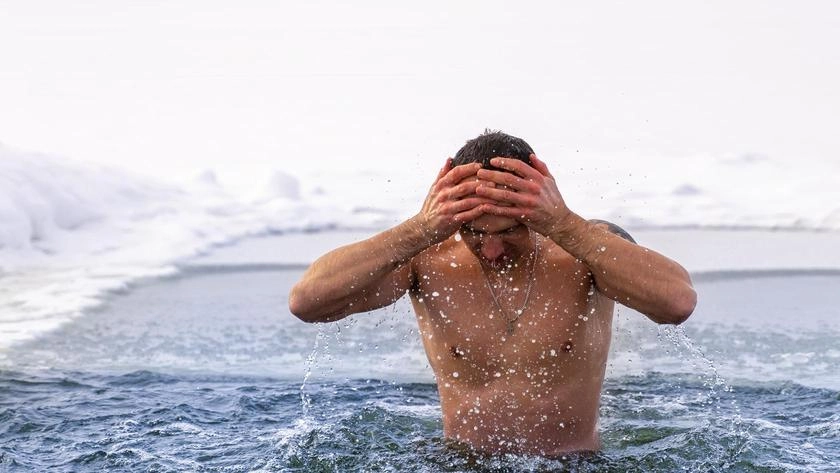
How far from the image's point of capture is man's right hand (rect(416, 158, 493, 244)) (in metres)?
2.97

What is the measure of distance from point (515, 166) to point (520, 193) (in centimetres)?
7

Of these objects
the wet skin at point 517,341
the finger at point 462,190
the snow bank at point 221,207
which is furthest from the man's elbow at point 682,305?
the snow bank at point 221,207

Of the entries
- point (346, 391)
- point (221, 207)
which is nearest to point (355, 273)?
point (346, 391)

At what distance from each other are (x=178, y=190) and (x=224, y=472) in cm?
682

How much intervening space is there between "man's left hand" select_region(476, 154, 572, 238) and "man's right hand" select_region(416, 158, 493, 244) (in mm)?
25

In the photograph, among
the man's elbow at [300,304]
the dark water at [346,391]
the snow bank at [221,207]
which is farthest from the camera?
the snow bank at [221,207]

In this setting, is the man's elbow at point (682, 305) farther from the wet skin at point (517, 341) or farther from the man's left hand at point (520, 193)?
the man's left hand at point (520, 193)

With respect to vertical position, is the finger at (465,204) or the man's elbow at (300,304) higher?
the finger at (465,204)

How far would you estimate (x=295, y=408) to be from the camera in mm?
4453

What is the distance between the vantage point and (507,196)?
2939 millimetres

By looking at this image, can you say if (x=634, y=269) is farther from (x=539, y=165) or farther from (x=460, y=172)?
(x=460, y=172)

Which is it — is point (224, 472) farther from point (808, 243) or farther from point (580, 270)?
point (808, 243)

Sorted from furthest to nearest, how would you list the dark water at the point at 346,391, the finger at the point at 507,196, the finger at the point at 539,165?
the dark water at the point at 346,391
the finger at the point at 539,165
the finger at the point at 507,196

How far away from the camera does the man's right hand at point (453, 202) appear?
2971 mm
